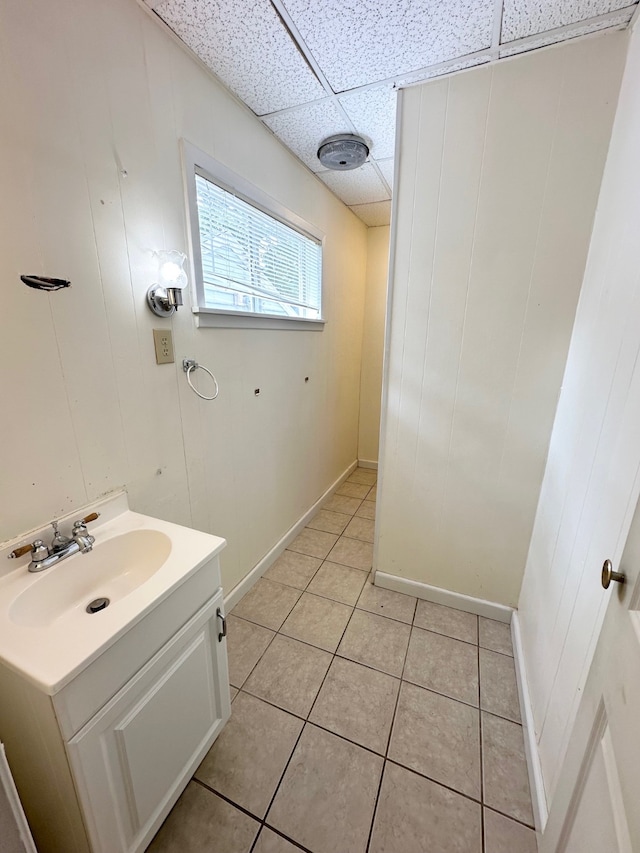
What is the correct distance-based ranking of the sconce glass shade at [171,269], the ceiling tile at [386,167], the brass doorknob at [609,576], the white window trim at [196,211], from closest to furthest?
the brass doorknob at [609,576] < the sconce glass shade at [171,269] < the white window trim at [196,211] < the ceiling tile at [386,167]

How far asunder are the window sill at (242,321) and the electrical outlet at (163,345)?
17 cm

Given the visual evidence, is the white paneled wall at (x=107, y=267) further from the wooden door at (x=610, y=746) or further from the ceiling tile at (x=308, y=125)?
the wooden door at (x=610, y=746)

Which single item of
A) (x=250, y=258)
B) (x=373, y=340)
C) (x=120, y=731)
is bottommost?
(x=120, y=731)

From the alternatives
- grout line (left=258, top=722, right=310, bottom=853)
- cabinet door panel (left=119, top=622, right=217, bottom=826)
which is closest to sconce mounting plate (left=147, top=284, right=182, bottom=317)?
cabinet door panel (left=119, top=622, right=217, bottom=826)

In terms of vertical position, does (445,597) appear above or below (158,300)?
below

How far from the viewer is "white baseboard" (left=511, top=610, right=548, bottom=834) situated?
3.45 feet

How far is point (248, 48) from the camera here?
128cm

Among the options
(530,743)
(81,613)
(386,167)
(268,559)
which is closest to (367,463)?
(268,559)

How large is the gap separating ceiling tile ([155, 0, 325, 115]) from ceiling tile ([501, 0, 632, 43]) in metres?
0.71

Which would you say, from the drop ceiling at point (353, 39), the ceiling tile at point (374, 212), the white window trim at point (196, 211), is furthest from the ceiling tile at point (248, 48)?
the ceiling tile at point (374, 212)

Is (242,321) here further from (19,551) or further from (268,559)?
(268,559)

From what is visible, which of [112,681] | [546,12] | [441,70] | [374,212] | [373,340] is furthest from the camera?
[373,340]

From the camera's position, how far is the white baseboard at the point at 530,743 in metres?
1.05

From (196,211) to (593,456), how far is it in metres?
1.67
